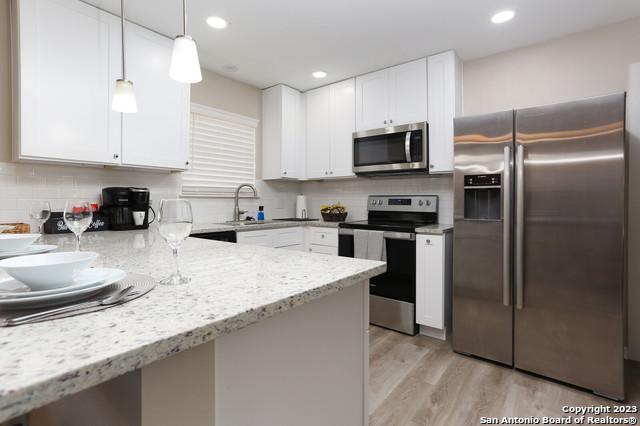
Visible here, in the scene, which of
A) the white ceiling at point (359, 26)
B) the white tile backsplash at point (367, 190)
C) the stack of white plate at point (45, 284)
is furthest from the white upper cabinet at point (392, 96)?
the stack of white plate at point (45, 284)

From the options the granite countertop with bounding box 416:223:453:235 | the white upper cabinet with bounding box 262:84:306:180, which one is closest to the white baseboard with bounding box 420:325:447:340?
the granite countertop with bounding box 416:223:453:235

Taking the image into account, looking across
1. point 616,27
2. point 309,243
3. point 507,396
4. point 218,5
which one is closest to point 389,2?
point 218,5

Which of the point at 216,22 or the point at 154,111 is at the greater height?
the point at 216,22

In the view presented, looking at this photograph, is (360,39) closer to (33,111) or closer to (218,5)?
(218,5)

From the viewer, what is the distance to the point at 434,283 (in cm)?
269

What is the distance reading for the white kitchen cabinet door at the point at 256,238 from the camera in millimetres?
2920

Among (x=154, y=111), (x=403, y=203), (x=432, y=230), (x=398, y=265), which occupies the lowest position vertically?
(x=398, y=265)

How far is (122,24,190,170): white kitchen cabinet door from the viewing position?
8.13ft

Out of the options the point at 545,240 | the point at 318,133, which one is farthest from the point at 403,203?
the point at 545,240

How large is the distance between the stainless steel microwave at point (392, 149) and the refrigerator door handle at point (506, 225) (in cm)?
86

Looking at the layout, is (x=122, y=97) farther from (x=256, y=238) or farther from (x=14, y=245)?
(x=256, y=238)

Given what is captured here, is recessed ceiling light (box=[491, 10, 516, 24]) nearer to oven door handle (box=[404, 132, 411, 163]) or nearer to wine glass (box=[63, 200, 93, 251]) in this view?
oven door handle (box=[404, 132, 411, 163])

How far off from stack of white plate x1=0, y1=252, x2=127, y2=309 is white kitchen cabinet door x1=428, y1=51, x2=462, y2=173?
9.15 feet

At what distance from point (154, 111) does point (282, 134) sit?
4.78ft
